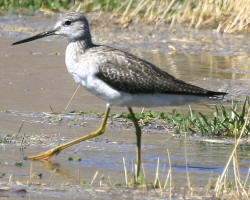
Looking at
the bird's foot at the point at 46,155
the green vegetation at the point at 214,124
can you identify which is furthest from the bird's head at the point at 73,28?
the bird's foot at the point at 46,155

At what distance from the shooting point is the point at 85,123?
891cm

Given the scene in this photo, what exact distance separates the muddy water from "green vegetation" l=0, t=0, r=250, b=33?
94cm

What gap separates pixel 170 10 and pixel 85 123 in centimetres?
850

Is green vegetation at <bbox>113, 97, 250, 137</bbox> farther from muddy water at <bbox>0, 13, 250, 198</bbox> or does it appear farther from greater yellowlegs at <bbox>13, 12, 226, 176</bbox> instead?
greater yellowlegs at <bbox>13, 12, 226, 176</bbox>

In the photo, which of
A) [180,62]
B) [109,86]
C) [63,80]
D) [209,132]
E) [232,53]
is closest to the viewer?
[109,86]

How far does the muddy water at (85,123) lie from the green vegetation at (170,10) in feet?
3.07

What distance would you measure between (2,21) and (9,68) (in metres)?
4.82

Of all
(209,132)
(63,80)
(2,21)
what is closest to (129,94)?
(209,132)

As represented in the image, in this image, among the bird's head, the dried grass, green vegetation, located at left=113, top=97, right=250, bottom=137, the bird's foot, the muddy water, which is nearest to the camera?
the muddy water

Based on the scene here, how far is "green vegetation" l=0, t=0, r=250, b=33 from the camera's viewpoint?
51.8 feet

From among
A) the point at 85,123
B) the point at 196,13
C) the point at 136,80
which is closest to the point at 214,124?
the point at 136,80

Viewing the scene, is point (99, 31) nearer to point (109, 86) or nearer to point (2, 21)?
point (2, 21)

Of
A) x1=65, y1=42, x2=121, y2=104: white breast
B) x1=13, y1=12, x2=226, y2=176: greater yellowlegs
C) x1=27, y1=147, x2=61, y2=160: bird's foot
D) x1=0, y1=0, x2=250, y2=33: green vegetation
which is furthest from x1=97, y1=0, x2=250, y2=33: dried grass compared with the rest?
x1=27, y1=147, x2=61, y2=160: bird's foot

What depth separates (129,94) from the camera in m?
7.52
